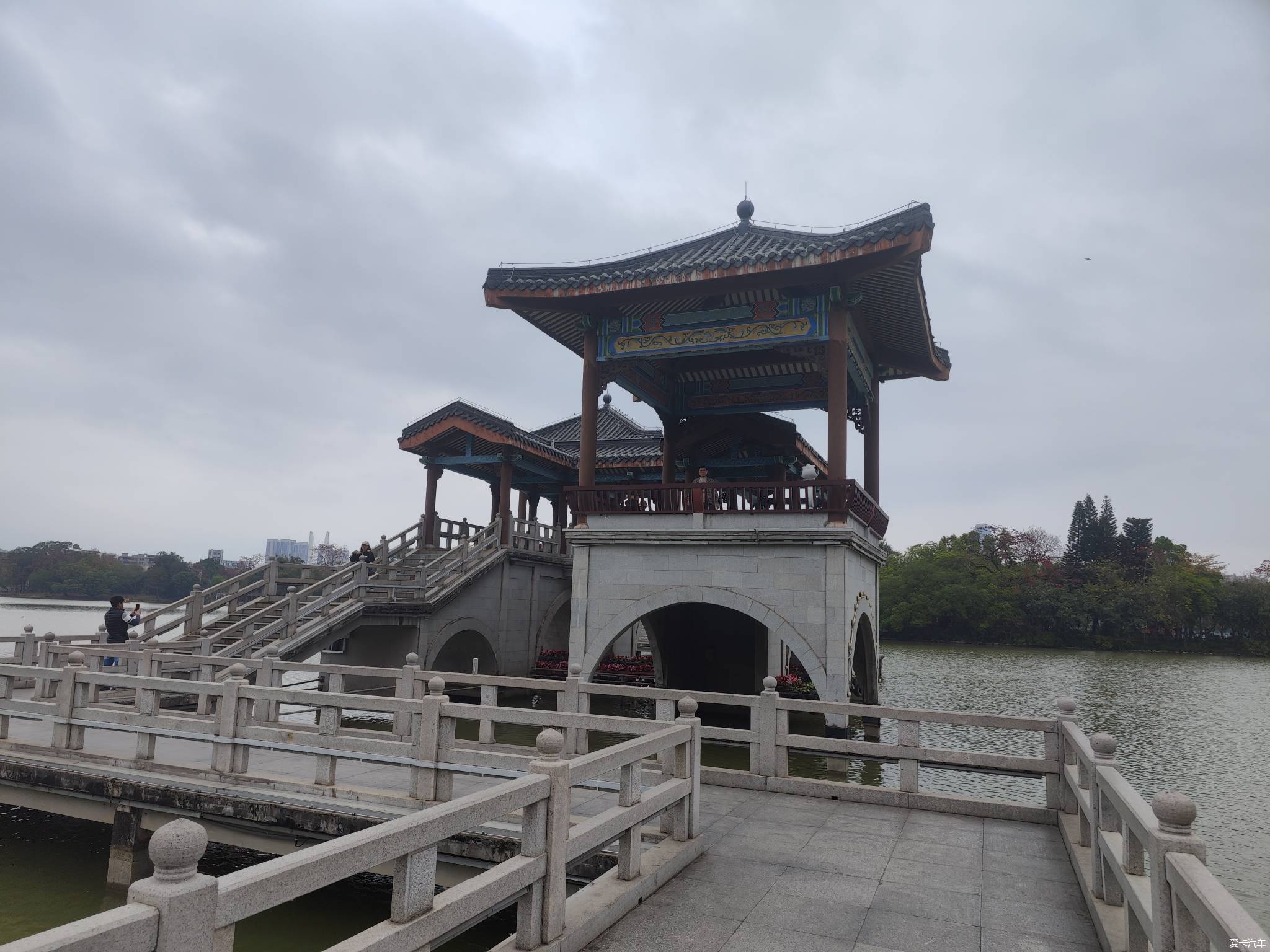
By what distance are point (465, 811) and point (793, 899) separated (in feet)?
9.80

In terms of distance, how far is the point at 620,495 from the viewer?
53.6 ft

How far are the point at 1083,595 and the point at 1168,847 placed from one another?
72.6m

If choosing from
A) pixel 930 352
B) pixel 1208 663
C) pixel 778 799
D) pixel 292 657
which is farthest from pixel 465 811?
pixel 1208 663

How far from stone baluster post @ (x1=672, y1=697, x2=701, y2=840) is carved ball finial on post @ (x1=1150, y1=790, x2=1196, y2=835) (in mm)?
3736

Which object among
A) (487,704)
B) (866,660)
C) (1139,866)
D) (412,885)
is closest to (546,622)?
(866,660)

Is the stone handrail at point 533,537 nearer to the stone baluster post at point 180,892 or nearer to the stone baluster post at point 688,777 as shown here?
the stone baluster post at point 688,777

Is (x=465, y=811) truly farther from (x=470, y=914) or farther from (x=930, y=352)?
(x=930, y=352)

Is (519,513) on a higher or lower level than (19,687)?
higher

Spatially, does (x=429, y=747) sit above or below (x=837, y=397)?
below

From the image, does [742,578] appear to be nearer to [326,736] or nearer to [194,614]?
[326,736]

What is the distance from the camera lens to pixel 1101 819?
543cm

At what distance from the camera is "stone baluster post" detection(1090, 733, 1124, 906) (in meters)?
5.36

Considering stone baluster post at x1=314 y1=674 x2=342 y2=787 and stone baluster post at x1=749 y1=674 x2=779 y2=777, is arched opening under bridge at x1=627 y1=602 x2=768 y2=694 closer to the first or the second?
stone baluster post at x1=749 y1=674 x2=779 y2=777

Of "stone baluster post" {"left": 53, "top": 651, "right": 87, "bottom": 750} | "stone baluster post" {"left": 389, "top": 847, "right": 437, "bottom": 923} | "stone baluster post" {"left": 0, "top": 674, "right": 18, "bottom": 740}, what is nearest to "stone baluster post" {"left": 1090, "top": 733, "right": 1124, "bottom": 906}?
"stone baluster post" {"left": 389, "top": 847, "right": 437, "bottom": 923}
